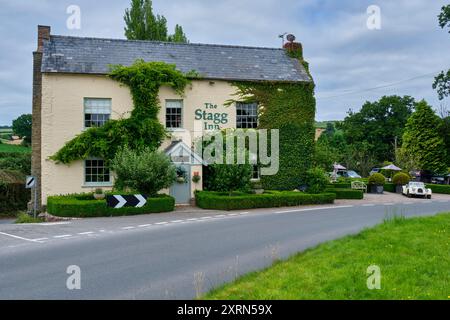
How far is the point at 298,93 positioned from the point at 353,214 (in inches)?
450

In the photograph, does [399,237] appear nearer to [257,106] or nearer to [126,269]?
[126,269]

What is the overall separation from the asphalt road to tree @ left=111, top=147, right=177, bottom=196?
10.3 feet

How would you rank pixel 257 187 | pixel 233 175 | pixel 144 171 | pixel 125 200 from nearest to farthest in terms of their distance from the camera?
pixel 125 200 → pixel 144 171 → pixel 233 175 → pixel 257 187

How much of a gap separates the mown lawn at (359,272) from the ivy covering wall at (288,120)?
17504mm

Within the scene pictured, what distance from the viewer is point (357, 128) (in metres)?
70.4

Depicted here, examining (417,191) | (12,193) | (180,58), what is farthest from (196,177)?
(417,191)

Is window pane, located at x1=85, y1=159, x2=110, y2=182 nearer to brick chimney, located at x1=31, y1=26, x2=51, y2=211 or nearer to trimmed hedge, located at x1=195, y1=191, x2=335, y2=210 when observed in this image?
brick chimney, located at x1=31, y1=26, x2=51, y2=211

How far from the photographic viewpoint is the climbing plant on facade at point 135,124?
24438 mm

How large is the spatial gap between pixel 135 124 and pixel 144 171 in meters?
4.60

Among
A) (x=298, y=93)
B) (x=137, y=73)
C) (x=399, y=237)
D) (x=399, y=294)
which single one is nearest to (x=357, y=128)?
(x=298, y=93)

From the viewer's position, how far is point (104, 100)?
84.1 ft

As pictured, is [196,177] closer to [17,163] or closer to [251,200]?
[251,200]

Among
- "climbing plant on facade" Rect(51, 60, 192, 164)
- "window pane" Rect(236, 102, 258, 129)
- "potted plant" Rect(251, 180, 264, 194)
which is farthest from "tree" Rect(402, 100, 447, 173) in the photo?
"climbing plant on facade" Rect(51, 60, 192, 164)

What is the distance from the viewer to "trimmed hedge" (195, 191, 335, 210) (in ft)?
74.7
